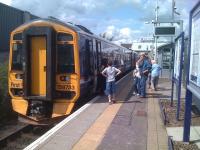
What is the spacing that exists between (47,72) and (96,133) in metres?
3.90

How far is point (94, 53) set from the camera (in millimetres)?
16344

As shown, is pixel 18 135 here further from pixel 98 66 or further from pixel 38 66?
pixel 98 66

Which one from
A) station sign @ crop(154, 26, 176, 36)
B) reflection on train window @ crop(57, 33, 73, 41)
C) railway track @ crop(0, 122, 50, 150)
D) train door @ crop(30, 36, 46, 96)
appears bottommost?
railway track @ crop(0, 122, 50, 150)

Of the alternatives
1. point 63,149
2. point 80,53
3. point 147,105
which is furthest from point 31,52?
point 63,149

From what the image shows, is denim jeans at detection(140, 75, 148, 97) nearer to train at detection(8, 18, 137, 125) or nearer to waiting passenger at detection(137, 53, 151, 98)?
waiting passenger at detection(137, 53, 151, 98)

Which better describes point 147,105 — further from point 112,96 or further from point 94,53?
point 94,53

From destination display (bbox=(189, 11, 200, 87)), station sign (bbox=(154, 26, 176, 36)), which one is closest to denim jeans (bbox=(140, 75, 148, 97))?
destination display (bbox=(189, 11, 200, 87))

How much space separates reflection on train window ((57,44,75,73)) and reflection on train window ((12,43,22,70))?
1345mm

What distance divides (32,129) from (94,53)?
171 inches

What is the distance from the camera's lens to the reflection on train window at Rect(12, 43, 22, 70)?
13.5m

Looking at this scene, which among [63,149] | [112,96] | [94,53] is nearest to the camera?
[63,149]

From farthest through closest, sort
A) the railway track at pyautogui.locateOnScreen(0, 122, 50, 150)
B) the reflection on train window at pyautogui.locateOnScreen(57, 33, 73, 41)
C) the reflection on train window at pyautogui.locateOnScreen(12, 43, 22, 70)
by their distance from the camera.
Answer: the reflection on train window at pyautogui.locateOnScreen(12, 43, 22, 70), the reflection on train window at pyautogui.locateOnScreen(57, 33, 73, 41), the railway track at pyautogui.locateOnScreen(0, 122, 50, 150)

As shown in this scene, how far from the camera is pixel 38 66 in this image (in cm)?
1315

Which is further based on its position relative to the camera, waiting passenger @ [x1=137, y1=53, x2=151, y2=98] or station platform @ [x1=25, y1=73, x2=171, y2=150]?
waiting passenger @ [x1=137, y1=53, x2=151, y2=98]
